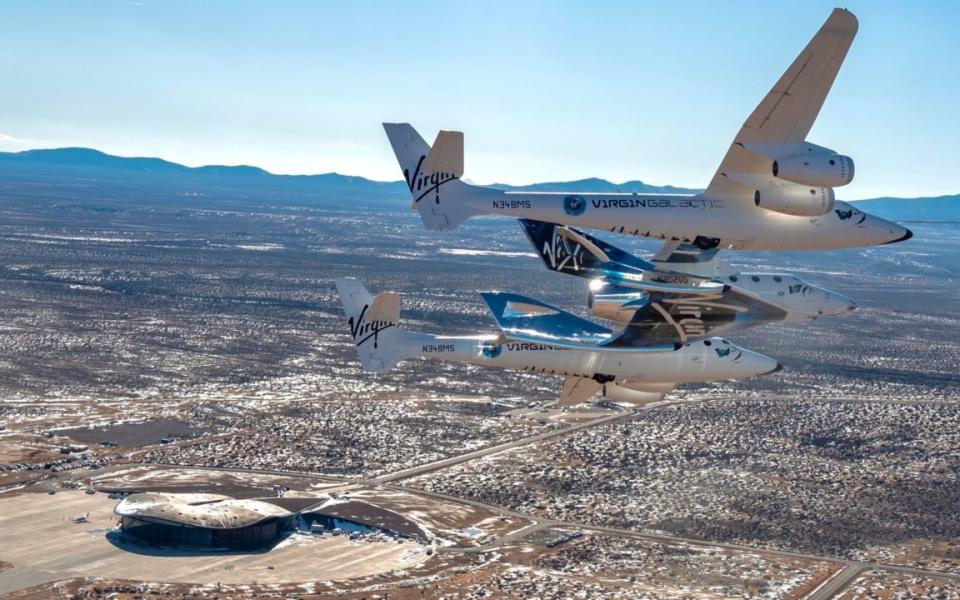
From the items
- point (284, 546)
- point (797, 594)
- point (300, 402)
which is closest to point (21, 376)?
point (300, 402)

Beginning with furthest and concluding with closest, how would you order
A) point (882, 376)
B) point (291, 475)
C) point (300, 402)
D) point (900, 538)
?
point (882, 376) < point (300, 402) < point (291, 475) < point (900, 538)

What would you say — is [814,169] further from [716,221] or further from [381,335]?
[381,335]

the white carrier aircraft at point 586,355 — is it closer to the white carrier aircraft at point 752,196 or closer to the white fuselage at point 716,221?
the white carrier aircraft at point 752,196

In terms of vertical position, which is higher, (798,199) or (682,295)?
(798,199)

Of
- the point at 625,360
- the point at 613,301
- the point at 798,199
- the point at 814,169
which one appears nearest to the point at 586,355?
the point at 625,360

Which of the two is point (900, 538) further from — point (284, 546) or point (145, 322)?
point (145, 322)

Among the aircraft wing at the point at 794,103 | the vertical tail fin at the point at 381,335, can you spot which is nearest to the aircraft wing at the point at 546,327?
the vertical tail fin at the point at 381,335
